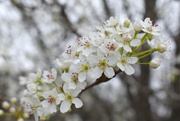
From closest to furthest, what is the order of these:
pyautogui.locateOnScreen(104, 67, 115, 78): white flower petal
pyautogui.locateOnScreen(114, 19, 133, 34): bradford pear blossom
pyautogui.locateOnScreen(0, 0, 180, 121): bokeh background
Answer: pyautogui.locateOnScreen(104, 67, 115, 78): white flower petal, pyautogui.locateOnScreen(114, 19, 133, 34): bradford pear blossom, pyautogui.locateOnScreen(0, 0, 180, 121): bokeh background

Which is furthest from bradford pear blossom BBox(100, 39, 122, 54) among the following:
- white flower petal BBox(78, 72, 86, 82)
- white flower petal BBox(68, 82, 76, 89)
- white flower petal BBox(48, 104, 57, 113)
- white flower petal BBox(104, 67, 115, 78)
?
white flower petal BBox(48, 104, 57, 113)

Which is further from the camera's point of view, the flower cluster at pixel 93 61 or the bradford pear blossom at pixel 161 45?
the bradford pear blossom at pixel 161 45

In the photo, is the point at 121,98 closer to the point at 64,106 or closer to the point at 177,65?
the point at 177,65

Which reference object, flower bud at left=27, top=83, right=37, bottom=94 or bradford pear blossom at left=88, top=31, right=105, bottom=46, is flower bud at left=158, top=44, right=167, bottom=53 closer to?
bradford pear blossom at left=88, top=31, right=105, bottom=46

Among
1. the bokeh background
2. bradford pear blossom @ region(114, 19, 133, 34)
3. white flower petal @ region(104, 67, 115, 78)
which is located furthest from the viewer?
the bokeh background

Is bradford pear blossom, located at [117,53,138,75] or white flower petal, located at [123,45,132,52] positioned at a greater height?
white flower petal, located at [123,45,132,52]

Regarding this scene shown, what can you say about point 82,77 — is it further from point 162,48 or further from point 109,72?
point 162,48

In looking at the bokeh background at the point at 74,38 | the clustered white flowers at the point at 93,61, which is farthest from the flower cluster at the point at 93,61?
the bokeh background at the point at 74,38

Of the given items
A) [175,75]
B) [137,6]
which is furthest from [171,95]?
[137,6]

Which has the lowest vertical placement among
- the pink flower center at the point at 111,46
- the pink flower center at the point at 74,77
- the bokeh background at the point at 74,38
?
the pink flower center at the point at 74,77

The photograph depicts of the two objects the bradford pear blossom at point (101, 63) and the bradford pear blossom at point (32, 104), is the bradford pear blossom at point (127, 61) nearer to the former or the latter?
the bradford pear blossom at point (101, 63)
